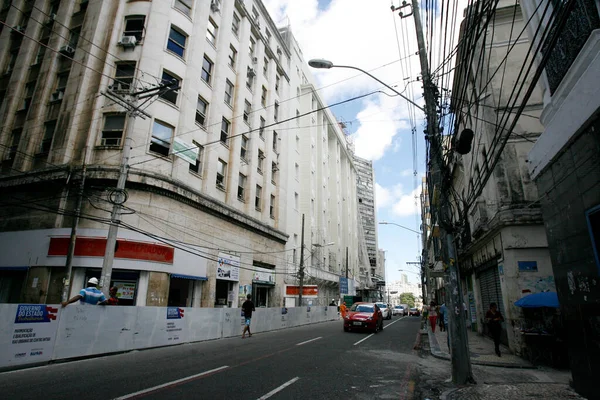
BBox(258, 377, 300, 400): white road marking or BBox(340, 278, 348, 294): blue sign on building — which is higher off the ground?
BBox(340, 278, 348, 294): blue sign on building

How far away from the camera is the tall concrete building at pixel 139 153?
15.9 metres

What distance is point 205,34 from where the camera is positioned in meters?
22.4

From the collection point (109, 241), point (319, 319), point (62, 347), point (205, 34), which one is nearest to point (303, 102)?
point (205, 34)

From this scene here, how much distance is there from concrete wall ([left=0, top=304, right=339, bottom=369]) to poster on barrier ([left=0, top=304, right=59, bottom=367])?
0.02 m

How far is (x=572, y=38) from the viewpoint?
6.54 metres

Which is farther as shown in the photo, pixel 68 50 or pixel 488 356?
pixel 68 50

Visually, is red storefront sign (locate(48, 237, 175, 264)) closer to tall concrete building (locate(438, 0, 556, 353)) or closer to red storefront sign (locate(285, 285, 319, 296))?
tall concrete building (locate(438, 0, 556, 353))

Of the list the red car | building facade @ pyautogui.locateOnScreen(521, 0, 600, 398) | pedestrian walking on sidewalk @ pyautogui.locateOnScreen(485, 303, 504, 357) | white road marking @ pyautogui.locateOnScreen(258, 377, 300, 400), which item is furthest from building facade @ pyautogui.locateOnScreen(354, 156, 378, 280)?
white road marking @ pyautogui.locateOnScreen(258, 377, 300, 400)

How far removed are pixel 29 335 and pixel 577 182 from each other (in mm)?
12910

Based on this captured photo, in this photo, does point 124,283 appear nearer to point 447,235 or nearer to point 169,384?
point 169,384

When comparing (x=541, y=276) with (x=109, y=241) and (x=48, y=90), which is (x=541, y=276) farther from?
(x=48, y=90)

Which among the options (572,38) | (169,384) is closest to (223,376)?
(169,384)

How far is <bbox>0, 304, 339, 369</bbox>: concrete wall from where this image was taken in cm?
831

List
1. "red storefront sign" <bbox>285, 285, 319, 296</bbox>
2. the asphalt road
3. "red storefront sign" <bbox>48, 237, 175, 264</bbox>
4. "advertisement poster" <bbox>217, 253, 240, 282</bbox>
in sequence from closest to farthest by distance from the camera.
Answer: the asphalt road < "red storefront sign" <bbox>48, 237, 175, 264</bbox> < "advertisement poster" <bbox>217, 253, 240, 282</bbox> < "red storefront sign" <bbox>285, 285, 319, 296</bbox>
